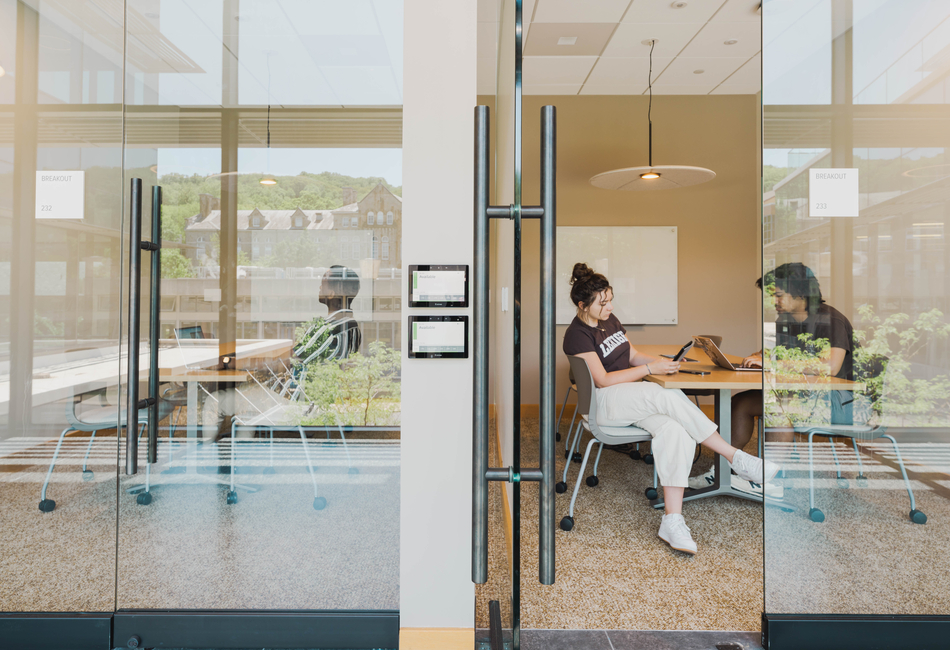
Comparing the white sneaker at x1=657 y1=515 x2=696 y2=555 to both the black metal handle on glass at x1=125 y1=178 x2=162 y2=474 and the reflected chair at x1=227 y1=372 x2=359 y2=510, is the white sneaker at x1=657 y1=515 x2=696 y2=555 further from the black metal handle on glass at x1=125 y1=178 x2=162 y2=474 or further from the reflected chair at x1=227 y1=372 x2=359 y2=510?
the black metal handle on glass at x1=125 y1=178 x2=162 y2=474

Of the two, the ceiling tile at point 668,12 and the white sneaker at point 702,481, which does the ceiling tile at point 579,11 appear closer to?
the ceiling tile at point 668,12

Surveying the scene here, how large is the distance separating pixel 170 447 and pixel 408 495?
818mm

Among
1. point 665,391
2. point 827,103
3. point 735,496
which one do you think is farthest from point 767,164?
point 735,496

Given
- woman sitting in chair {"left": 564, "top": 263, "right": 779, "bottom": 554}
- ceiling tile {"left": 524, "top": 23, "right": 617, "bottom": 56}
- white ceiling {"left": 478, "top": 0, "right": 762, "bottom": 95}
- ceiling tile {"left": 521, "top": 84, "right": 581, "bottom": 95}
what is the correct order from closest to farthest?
woman sitting in chair {"left": 564, "top": 263, "right": 779, "bottom": 554}
white ceiling {"left": 478, "top": 0, "right": 762, "bottom": 95}
ceiling tile {"left": 524, "top": 23, "right": 617, "bottom": 56}
ceiling tile {"left": 521, "top": 84, "right": 581, "bottom": 95}

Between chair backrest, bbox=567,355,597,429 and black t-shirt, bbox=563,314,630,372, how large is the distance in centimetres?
9

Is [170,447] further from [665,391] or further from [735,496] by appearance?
[735,496]

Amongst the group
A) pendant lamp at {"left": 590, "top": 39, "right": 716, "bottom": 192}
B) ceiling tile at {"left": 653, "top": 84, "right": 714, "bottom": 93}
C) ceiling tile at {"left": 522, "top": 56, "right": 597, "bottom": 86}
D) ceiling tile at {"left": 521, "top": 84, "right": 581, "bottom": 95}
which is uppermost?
ceiling tile at {"left": 653, "top": 84, "right": 714, "bottom": 93}

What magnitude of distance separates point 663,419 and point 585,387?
1.42 ft

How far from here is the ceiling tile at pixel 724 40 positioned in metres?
3.93

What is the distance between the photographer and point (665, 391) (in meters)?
2.68

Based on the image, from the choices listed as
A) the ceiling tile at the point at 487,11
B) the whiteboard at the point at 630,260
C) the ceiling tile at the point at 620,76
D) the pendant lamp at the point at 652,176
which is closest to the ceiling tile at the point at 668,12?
the pendant lamp at the point at 652,176

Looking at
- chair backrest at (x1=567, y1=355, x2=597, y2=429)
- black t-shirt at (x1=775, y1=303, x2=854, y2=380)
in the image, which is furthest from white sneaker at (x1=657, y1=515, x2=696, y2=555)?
black t-shirt at (x1=775, y1=303, x2=854, y2=380)

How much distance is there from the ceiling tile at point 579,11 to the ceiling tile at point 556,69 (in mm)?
662

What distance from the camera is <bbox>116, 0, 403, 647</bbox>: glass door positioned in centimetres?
167
